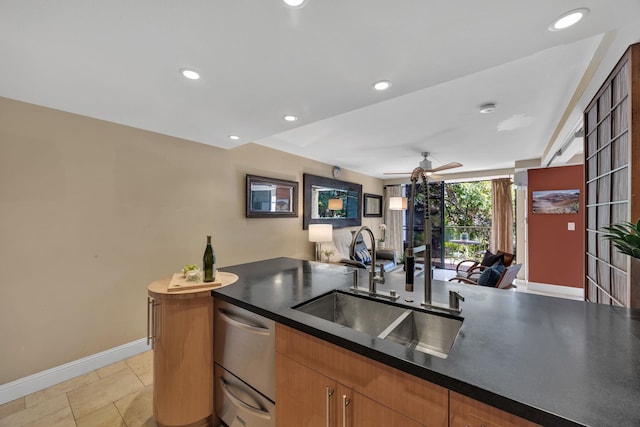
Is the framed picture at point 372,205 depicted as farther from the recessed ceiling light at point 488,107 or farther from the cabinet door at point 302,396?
the cabinet door at point 302,396

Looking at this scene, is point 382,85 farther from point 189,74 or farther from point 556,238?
point 556,238

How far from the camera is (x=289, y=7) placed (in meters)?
1.12

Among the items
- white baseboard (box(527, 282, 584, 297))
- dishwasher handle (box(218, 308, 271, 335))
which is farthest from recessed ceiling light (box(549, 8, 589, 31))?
white baseboard (box(527, 282, 584, 297))

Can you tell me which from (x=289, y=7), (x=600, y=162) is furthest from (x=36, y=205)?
(x=600, y=162)

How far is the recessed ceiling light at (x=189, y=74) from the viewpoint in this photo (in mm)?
1616

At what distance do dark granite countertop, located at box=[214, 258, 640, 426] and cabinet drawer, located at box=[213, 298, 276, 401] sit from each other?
92 millimetres

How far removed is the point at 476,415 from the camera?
A: 2.33 feet

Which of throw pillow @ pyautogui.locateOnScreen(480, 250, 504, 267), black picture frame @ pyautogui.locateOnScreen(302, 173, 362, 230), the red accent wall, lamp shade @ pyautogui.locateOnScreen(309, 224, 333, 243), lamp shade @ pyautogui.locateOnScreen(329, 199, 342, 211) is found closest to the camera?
throw pillow @ pyautogui.locateOnScreen(480, 250, 504, 267)

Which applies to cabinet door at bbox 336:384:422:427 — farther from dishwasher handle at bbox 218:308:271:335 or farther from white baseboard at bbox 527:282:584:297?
white baseboard at bbox 527:282:584:297

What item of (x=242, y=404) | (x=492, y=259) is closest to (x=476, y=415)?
(x=242, y=404)

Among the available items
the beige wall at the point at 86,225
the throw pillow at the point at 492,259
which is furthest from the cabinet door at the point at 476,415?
the throw pillow at the point at 492,259

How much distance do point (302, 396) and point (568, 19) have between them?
6.87ft

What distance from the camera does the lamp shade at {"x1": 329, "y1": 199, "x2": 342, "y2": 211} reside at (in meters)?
5.20

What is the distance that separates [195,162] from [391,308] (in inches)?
109
